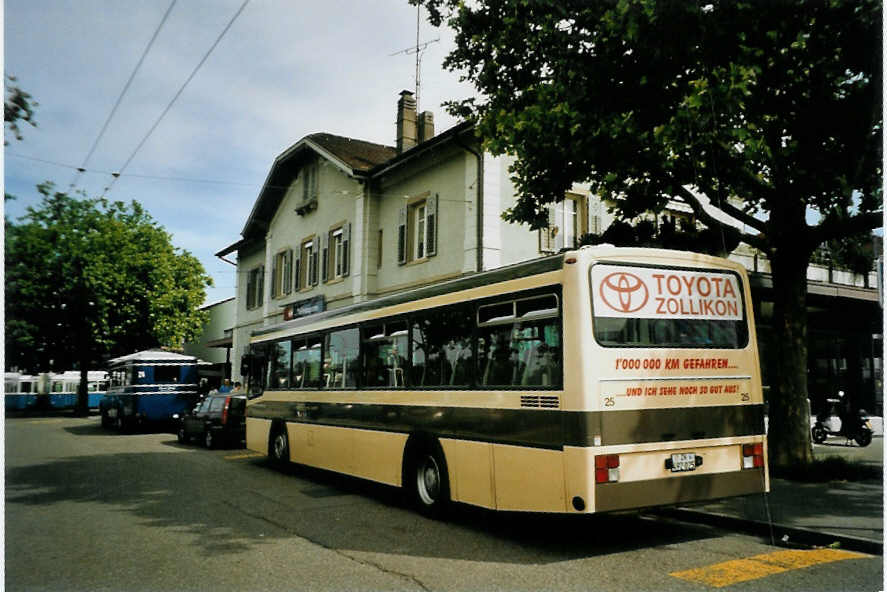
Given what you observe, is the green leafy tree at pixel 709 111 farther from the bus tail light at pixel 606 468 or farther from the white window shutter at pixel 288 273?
the white window shutter at pixel 288 273

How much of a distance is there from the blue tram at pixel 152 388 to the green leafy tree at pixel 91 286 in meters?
1.13

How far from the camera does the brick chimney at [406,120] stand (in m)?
28.2

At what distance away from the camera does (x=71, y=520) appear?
8750 millimetres

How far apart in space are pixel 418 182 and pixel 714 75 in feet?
49.9

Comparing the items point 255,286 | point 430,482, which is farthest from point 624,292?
point 255,286

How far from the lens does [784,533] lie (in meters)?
7.61

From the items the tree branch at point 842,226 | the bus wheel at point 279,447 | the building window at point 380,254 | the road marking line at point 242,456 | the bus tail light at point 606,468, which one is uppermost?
the building window at point 380,254

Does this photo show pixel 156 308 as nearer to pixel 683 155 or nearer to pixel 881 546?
pixel 683 155

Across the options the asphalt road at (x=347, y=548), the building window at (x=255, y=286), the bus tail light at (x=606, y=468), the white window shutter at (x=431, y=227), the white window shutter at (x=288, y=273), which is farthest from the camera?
the building window at (x=255, y=286)

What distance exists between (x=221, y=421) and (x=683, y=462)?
14.3 metres

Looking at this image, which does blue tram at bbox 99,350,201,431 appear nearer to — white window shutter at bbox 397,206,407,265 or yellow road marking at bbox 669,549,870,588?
white window shutter at bbox 397,206,407,265

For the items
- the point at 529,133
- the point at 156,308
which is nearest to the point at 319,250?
the point at 156,308

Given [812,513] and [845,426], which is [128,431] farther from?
[812,513]

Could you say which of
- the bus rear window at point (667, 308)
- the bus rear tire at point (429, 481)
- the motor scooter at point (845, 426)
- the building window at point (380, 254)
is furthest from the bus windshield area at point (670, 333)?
the building window at point (380, 254)
